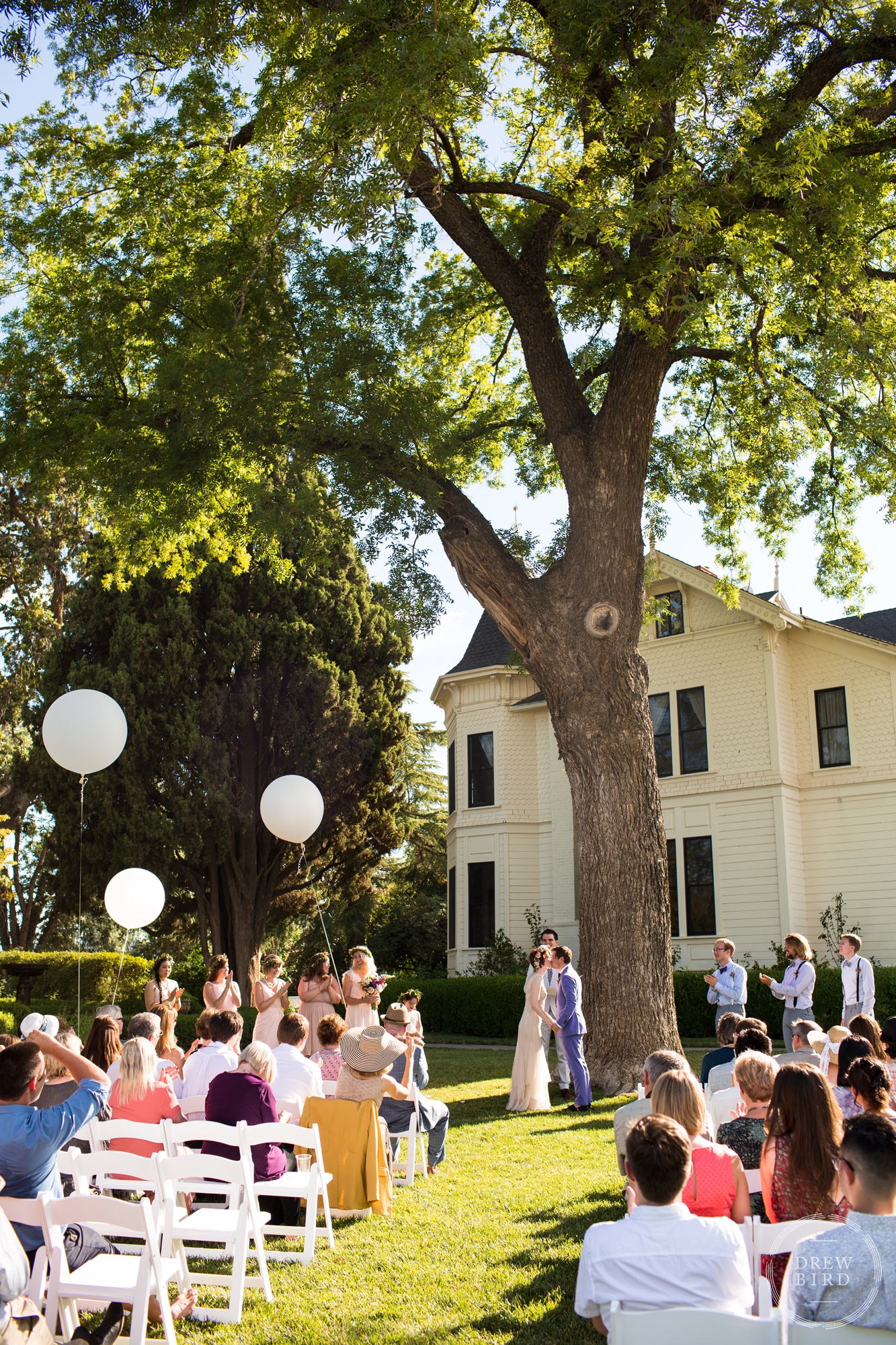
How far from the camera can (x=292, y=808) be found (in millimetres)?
13164

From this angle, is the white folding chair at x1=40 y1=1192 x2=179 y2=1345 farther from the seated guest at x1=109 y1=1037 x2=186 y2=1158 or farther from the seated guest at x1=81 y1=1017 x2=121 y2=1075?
the seated guest at x1=81 y1=1017 x2=121 y2=1075

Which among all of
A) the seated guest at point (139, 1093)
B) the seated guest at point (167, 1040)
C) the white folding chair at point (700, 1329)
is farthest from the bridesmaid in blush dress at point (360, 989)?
the white folding chair at point (700, 1329)

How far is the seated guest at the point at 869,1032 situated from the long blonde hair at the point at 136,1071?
4.33 meters

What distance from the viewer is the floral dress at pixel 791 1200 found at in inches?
158

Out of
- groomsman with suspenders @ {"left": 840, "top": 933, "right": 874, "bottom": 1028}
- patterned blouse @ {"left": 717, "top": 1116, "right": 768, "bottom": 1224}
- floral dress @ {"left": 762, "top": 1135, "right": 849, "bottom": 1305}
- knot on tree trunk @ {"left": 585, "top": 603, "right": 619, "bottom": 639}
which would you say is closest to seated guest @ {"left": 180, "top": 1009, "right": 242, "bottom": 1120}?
patterned blouse @ {"left": 717, "top": 1116, "right": 768, "bottom": 1224}

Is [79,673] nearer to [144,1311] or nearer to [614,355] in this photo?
[614,355]

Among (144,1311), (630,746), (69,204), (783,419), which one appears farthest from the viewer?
(783,419)

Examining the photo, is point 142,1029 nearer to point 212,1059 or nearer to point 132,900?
point 212,1059

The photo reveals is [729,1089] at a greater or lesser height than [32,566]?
lesser

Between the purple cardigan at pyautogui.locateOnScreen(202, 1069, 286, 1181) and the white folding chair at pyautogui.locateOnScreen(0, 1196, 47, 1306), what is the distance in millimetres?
1938

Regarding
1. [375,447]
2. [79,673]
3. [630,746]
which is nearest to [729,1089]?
[630,746]

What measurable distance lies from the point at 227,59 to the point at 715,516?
357 inches

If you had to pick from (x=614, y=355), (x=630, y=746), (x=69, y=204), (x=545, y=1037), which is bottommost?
(x=545, y=1037)

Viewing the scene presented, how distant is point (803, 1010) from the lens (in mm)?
11461
